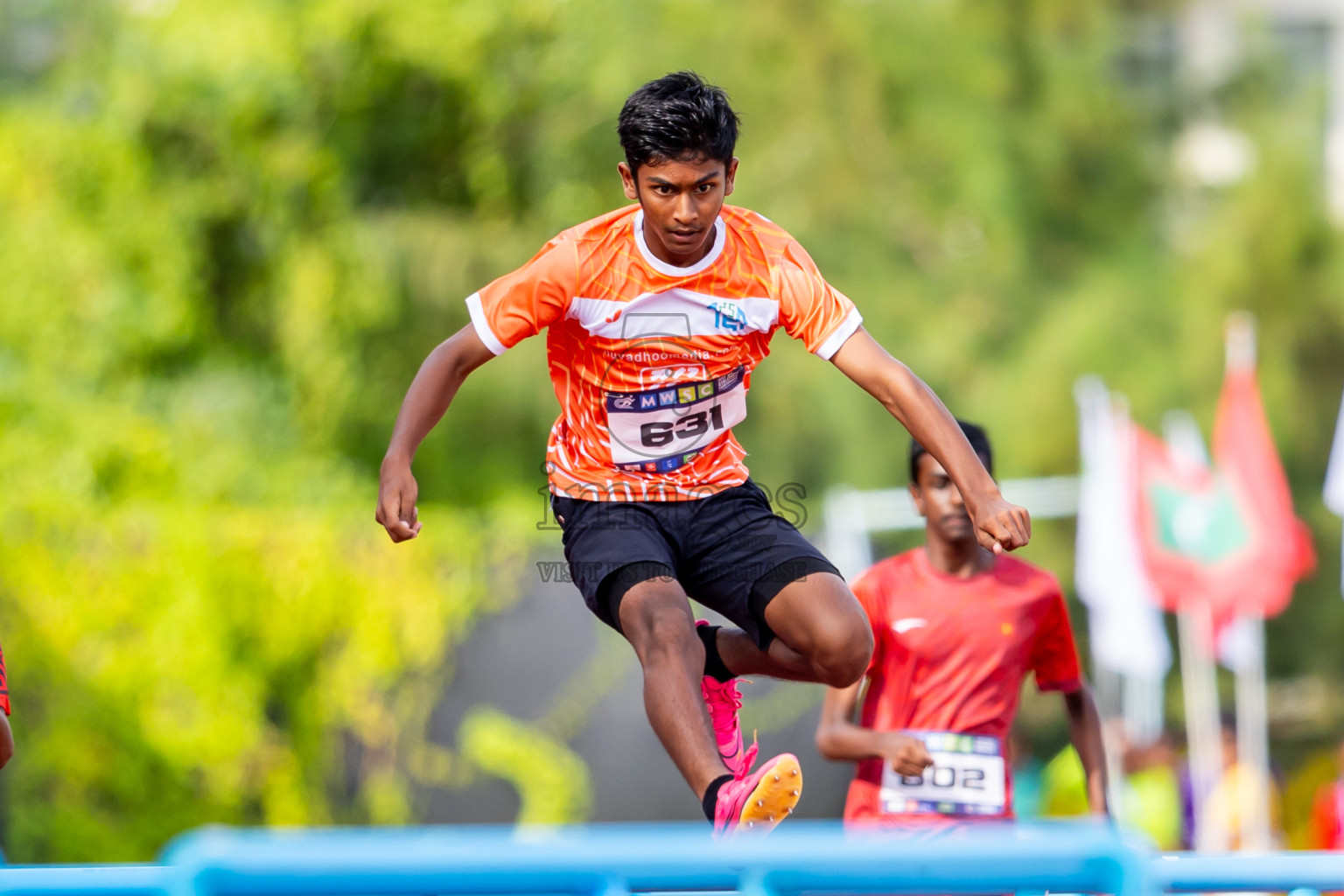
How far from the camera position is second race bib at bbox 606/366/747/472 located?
3.99m

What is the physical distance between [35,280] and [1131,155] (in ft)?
38.7

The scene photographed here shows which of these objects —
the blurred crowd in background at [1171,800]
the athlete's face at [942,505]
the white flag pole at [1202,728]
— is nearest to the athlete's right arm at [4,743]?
the athlete's face at [942,505]

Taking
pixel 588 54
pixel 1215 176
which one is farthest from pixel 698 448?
pixel 1215 176

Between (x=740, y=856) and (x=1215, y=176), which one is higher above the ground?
(x=1215, y=176)

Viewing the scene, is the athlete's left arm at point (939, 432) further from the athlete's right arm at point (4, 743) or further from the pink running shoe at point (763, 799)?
the athlete's right arm at point (4, 743)

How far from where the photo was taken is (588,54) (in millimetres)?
15648

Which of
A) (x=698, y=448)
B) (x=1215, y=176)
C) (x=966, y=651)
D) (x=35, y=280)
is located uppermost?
(x=1215, y=176)

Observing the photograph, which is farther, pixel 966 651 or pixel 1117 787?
pixel 1117 787

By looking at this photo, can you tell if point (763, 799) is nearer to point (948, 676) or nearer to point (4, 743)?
point (948, 676)

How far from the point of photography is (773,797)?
3.23 metres

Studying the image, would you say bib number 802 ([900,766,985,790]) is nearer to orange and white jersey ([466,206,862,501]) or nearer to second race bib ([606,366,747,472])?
orange and white jersey ([466,206,862,501])

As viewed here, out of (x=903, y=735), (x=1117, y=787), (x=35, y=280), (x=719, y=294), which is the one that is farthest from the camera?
(x=35, y=280)

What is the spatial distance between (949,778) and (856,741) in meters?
0.31

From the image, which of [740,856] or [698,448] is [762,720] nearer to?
[698,448]
